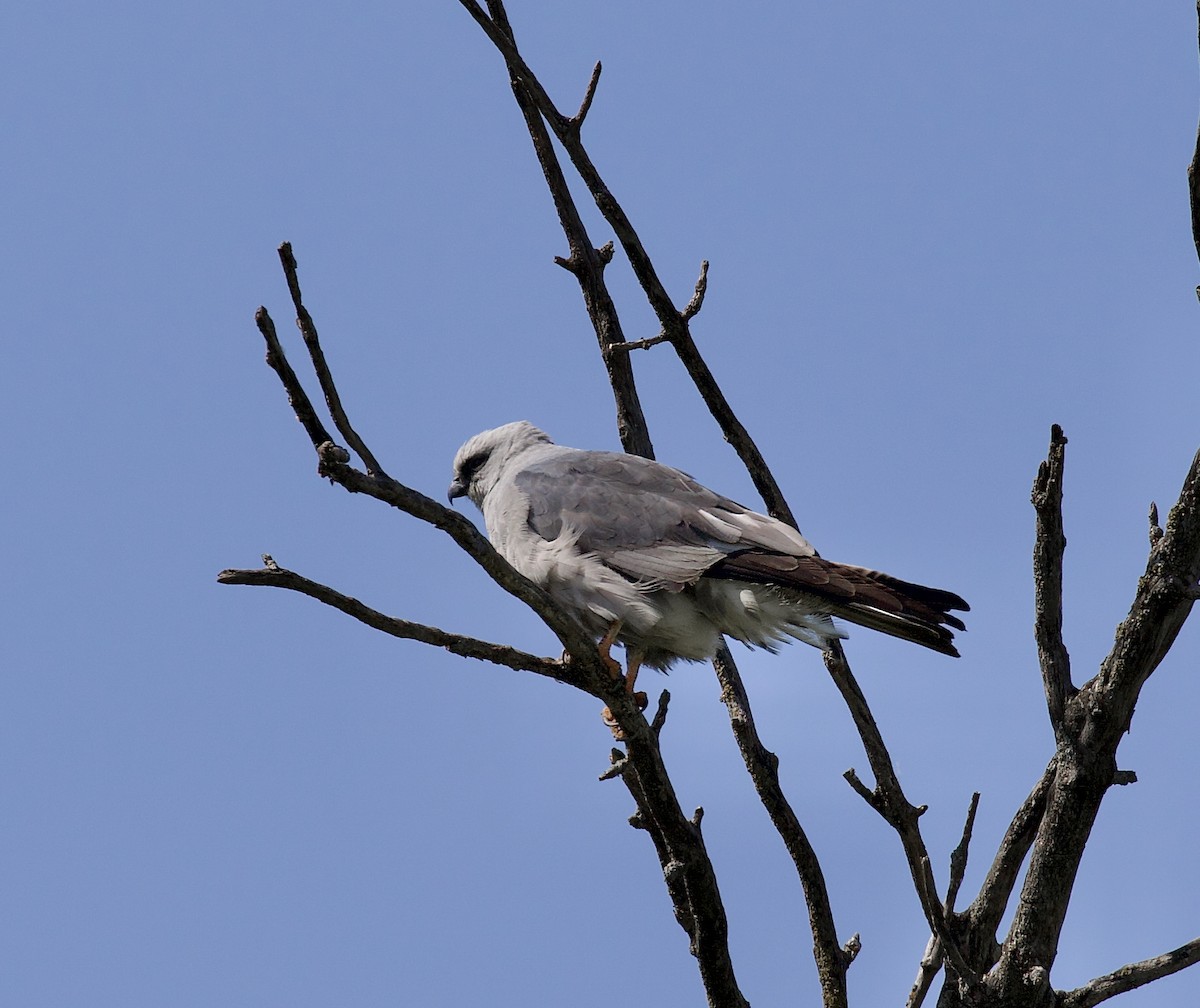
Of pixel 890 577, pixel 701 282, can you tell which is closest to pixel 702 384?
pixel 701 282

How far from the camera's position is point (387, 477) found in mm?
3758

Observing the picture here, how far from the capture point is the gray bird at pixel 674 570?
5246 millimetres

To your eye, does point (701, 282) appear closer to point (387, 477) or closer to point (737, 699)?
point (737, 699)

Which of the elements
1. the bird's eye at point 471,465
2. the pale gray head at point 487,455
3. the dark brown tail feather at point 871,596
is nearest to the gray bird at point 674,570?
the dark brown tail feather at point 871,596

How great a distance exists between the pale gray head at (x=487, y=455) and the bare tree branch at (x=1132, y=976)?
3.96 m

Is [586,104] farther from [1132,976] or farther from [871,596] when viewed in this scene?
[1132,976]

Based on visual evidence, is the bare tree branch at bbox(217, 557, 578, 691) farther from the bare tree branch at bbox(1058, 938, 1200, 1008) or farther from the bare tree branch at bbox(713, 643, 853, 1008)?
the bare tree branch at bbox(1058, 938, 1200, 1008)

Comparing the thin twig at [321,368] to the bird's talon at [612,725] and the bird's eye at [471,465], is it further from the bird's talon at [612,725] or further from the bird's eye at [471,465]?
the bird's eye at [471,465]

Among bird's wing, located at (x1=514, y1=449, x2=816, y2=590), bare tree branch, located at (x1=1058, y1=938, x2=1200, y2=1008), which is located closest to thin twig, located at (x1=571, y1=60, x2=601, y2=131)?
bird's wing, located at (x1=514, y1=449, x2=816, y2=590)

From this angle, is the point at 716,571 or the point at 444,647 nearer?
the point at 444,647

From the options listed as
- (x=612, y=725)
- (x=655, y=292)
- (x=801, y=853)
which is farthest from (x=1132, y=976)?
(x=655, y=292)

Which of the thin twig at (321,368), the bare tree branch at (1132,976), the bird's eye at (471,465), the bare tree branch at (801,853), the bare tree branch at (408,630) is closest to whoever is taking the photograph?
the thin twig at (321,368)

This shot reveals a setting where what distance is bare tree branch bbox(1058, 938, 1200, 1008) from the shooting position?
466 centimetres

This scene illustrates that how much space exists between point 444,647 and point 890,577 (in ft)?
6.51
